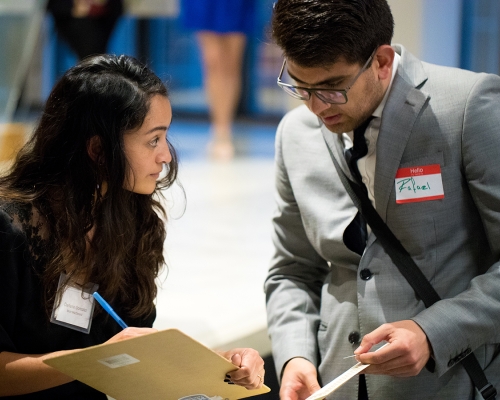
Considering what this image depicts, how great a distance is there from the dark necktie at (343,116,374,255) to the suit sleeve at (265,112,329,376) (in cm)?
20

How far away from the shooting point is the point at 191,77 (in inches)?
428

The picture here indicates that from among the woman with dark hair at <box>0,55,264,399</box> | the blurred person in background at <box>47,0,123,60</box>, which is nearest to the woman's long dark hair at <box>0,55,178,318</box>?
the woman with dark hair at <box>0,55,264,399</box>

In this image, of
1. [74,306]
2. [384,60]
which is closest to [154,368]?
[74,306]

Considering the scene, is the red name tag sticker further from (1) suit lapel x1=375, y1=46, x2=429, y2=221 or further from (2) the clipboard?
(2) the clipboard

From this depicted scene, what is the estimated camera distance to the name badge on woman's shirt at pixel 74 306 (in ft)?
6.10

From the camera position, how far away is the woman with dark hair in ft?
5.96

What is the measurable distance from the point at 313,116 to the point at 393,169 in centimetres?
34

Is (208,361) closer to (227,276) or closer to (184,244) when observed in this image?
(227,276)

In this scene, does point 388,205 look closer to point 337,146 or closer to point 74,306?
point 337,146

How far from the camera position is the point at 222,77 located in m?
7.16

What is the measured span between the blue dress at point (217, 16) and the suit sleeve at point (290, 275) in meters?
4.99

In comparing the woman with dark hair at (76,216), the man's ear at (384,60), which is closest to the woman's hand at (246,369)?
the woman with dark hair at (76,216)

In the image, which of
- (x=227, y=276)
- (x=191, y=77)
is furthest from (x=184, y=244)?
(x=191, y=77)

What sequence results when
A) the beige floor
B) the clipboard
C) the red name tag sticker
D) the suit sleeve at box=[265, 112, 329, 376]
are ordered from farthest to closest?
the beige floor
the suit sleeve at box=[265, 112, 329, 376]
the red name tag sticker
the clipboard
